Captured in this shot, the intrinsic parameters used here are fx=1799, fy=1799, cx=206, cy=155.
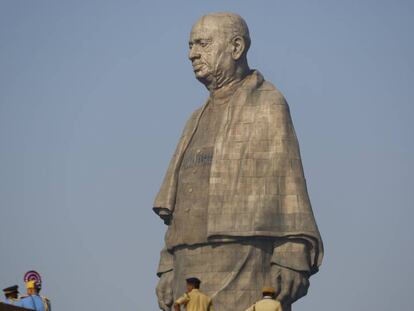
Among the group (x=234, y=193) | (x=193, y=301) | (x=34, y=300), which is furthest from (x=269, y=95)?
(x=34, y=300)

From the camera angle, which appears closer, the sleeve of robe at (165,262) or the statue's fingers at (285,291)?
the statue's fingers at (285,291)

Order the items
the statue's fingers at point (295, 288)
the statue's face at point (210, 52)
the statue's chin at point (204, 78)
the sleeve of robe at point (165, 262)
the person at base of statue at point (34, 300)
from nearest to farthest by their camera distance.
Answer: the person at base of statue at point (34, 300), the statue's fingers at point (295, 288), the statue's face at point (210, 52), the statue's chin at point (204, 78), the sleeve of robe at point (165, 262)

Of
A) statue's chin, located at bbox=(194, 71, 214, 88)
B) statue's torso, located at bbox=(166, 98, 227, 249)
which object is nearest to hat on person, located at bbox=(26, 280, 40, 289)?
statue's torso, located at bbox=(166, 98, 227, 249)

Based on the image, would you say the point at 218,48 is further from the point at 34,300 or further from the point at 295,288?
the point at 34,300

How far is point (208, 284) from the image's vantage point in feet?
129

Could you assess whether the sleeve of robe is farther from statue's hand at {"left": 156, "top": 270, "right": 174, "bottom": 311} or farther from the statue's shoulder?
the statue's shoulder

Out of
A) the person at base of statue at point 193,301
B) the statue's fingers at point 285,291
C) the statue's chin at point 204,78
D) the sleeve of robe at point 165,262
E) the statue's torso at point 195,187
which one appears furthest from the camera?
the sleeve of robe at point 165,262

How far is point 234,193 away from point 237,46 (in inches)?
135

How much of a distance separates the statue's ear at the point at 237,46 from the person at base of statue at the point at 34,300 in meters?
12.1

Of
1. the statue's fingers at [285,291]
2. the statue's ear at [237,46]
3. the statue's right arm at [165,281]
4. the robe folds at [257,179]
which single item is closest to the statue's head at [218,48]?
the statue's ear at [237,46]

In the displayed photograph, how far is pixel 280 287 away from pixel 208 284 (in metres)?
1.58

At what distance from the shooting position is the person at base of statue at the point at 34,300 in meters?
29.6

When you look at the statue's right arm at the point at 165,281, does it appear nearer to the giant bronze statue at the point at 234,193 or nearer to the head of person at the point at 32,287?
the giant bronze statue at the point at 234,193

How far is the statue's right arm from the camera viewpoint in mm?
40625
